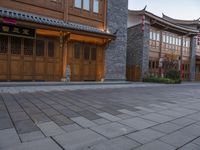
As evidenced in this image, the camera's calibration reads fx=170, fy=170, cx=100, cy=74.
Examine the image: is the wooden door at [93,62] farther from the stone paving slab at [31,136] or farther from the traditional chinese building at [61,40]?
the stone paving slab at [31,136]

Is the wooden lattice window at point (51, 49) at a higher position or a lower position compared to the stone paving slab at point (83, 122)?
higher

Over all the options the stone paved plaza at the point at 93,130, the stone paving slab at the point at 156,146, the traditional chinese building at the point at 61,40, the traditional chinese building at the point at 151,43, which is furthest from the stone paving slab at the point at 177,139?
the traditional chinese building at the point at 151,43

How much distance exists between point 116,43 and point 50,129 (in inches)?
414

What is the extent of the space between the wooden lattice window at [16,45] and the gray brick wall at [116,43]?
18.7ft

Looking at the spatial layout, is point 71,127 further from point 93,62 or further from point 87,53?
point 93,62

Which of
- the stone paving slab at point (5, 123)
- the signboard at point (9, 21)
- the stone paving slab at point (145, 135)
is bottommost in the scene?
the stone paving slab at point (145, 135)

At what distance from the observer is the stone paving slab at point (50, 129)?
9.08ft

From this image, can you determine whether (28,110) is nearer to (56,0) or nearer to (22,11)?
(22,11)

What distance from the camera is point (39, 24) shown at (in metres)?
8.33

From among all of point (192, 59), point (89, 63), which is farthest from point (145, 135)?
point (192, 59)

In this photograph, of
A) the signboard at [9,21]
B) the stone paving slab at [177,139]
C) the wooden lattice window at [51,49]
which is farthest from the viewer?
the wooden lattice window at [51,49]

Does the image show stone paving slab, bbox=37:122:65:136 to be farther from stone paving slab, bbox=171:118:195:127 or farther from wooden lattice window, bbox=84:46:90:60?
wooden lattice window, bbox=84:46:90:60

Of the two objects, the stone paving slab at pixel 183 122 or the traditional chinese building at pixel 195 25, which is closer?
the stone paving slab at pixel 183 122

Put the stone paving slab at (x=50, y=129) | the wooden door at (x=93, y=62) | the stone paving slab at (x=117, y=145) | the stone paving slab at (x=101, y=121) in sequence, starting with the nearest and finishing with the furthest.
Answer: the stone paving slab at (x=117, y=145), the stone paving slab at (x=50, y=129), the stone paving slab at (x=101, y=121), the wooden door at (x=93, y=62)
